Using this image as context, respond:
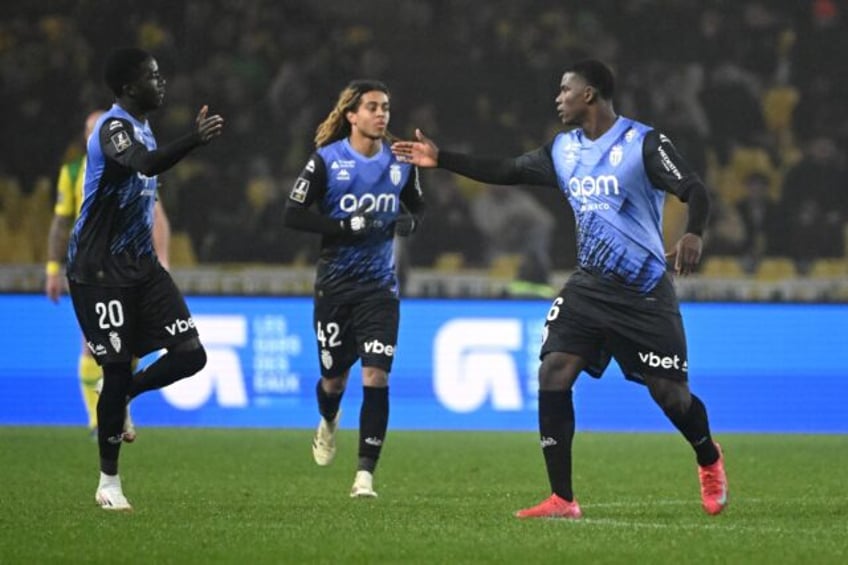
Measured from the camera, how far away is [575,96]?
7953mm

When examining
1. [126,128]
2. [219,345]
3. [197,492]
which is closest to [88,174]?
[126,128]

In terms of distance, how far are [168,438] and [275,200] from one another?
19.5ft

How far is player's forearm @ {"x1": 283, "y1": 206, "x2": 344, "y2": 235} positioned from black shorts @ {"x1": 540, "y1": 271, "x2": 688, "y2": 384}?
1.67 metres

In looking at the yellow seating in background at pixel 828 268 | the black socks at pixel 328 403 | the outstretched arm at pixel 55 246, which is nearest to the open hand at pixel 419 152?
the black socks at pixel 328 403

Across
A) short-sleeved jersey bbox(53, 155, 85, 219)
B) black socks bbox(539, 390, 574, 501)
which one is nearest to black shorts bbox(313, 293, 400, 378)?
black socks bbox(539, 390, 574, 501)

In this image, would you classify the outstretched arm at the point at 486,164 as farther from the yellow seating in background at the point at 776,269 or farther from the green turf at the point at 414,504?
the yellow seating in background at the point at 776,269

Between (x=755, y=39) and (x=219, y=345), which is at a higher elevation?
(x=755, y=39)

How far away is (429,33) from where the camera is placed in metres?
21.4

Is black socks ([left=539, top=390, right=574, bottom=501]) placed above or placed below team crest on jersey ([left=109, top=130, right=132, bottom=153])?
below

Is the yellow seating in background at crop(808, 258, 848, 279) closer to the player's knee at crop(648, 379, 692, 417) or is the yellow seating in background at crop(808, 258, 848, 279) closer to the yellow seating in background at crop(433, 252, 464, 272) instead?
the yellow seating in background at crop(433, 252, 464, 272)

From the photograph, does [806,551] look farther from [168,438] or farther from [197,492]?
[168,438]

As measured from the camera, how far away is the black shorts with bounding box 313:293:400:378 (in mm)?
9406

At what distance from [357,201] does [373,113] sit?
488 millimetres

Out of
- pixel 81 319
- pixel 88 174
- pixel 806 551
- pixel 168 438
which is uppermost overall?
pixel 88 174
